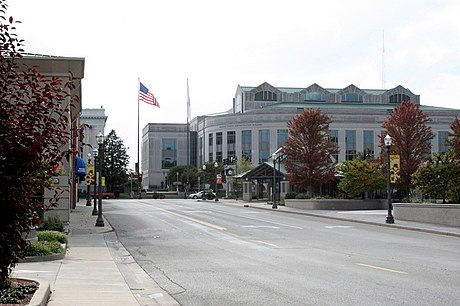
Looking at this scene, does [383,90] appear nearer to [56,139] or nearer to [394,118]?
[394,118]

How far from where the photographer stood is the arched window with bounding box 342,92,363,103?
118938 mm

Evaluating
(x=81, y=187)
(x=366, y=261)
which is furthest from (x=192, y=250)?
(x=81, y=187)

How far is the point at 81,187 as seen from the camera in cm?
12369

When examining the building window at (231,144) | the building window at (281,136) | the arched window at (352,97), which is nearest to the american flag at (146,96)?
the building window at (281,136)

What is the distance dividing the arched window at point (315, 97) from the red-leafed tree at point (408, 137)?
A: 72.0 meters

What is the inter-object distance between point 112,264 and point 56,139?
747 centimetres

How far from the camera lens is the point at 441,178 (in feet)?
112

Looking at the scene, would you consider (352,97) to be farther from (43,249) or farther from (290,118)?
(43,249)

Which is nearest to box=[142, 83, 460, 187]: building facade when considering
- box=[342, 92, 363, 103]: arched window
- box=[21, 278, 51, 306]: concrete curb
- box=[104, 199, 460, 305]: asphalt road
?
box=[342, 92, 363, 103]: arched window

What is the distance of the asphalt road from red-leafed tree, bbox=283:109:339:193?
25.3 meters

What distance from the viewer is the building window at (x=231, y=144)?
374ft

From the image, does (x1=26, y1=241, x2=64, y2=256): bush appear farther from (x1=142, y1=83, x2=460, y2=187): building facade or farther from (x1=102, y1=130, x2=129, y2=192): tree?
(x1=102, y1=130, x2=129, y2=192): tree

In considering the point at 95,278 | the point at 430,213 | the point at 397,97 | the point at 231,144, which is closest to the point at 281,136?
the point at 231,144

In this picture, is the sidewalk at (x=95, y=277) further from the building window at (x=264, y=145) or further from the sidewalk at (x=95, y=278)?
the building window at (x=264, y=145)
